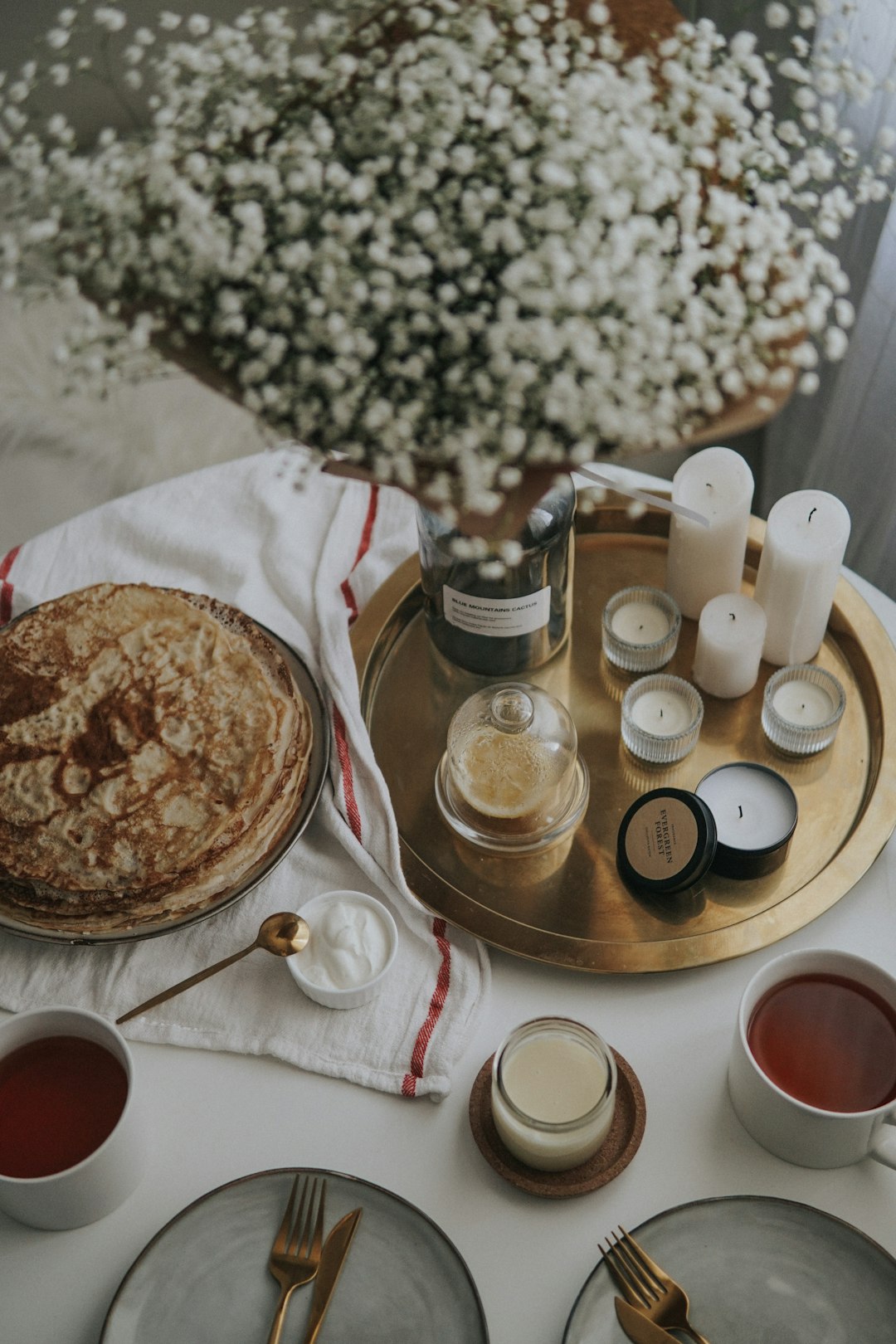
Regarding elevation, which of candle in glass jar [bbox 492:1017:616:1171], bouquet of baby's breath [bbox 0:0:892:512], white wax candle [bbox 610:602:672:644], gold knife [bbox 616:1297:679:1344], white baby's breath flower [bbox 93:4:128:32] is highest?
white baby's breath flower [bbox 93:4:128:32]

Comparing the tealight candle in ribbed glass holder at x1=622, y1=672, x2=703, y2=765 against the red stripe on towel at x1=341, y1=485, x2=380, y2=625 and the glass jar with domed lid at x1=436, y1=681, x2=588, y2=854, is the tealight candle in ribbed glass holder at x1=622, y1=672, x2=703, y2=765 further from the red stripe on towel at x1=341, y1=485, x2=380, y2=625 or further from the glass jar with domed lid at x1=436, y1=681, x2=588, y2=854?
the red stripe on towel at x1=341, y1=485, x2=380, y2=625

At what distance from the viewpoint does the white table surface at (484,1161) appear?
107 centimetres

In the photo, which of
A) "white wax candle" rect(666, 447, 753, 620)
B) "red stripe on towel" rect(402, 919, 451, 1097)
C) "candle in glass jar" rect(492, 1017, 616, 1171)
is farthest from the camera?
"white wax candle" rect(666, 447, 753, 620)

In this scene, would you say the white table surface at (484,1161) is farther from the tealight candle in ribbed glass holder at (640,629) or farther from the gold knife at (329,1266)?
the tealight candle in ribbed glass holder at (640,629)

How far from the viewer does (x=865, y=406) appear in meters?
2.04

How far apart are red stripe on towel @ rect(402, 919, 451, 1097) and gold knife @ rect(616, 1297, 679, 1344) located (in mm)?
295

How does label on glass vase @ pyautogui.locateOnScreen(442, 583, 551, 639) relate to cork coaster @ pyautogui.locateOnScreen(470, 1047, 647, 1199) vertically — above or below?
above

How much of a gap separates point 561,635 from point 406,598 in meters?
0.22

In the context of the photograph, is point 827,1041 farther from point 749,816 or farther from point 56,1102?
point 56,1102

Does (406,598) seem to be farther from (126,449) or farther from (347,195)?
(126,449)

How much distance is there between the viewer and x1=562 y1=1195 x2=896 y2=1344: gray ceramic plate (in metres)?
0.98

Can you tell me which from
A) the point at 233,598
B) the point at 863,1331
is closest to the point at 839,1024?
the point at 863,1331

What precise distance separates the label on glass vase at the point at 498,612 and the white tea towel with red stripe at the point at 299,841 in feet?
0.58

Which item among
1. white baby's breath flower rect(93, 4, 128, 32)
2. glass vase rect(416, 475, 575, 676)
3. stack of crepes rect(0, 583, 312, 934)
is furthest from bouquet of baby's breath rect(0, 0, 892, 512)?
stack of crepes rect(0, 583, 312, 934)
